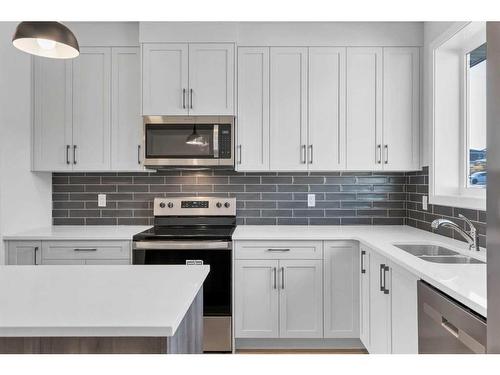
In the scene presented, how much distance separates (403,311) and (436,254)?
22.1 inches

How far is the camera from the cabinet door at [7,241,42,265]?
2.80 metres

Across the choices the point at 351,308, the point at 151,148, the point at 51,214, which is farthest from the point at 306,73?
the point at 51,214

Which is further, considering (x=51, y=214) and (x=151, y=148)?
(x=51, y=214)

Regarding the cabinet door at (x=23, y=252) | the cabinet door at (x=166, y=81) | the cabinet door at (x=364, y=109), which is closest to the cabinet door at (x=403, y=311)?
the cabinet door at (x=364, y=109)

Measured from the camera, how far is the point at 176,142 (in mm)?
2998

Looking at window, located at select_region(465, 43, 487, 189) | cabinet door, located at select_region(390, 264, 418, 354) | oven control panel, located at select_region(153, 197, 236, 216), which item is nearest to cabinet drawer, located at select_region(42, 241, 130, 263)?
oven control panel, located at select_region(153, 197, 236, 216)

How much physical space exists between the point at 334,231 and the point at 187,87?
1.56 metres

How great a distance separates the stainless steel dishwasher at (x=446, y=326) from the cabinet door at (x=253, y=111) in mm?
1663

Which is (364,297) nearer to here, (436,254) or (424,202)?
(436,254)

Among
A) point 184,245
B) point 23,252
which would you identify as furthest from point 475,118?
point 23,252

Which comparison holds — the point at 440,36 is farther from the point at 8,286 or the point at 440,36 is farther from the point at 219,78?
the point at 8,286

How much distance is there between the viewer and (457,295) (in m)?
1.35
